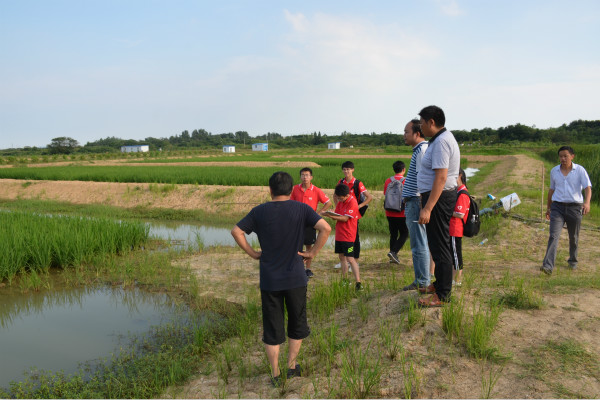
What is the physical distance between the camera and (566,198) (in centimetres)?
514

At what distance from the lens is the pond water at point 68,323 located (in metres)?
3.89

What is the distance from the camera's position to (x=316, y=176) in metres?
17.2

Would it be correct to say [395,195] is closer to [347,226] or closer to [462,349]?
[347,226]

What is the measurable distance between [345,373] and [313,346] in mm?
764

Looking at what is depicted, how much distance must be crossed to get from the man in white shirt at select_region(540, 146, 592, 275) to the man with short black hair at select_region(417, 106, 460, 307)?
8.32 ft

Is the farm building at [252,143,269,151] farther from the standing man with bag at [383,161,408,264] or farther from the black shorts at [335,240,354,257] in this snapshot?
the black shorts at [335,240,354,257]

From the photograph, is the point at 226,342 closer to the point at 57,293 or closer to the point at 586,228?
the point at 57,293

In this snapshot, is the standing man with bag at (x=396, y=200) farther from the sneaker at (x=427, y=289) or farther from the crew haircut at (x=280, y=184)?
the crew haircut at (x=280, y=184)

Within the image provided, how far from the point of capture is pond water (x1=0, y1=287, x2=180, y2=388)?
3.89 meters

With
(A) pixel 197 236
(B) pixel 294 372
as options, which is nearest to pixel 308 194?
(B) pixel 294 372

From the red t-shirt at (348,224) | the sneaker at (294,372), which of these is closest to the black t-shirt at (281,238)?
the sneaker at (294,372)

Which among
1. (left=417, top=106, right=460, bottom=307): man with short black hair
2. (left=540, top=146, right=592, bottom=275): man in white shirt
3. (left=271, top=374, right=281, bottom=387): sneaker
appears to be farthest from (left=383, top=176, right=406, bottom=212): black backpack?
(left=271, top=374, right=281, bottom=387): sneaker

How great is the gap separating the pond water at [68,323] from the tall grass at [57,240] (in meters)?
0.70

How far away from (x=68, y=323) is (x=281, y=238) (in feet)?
11.7
